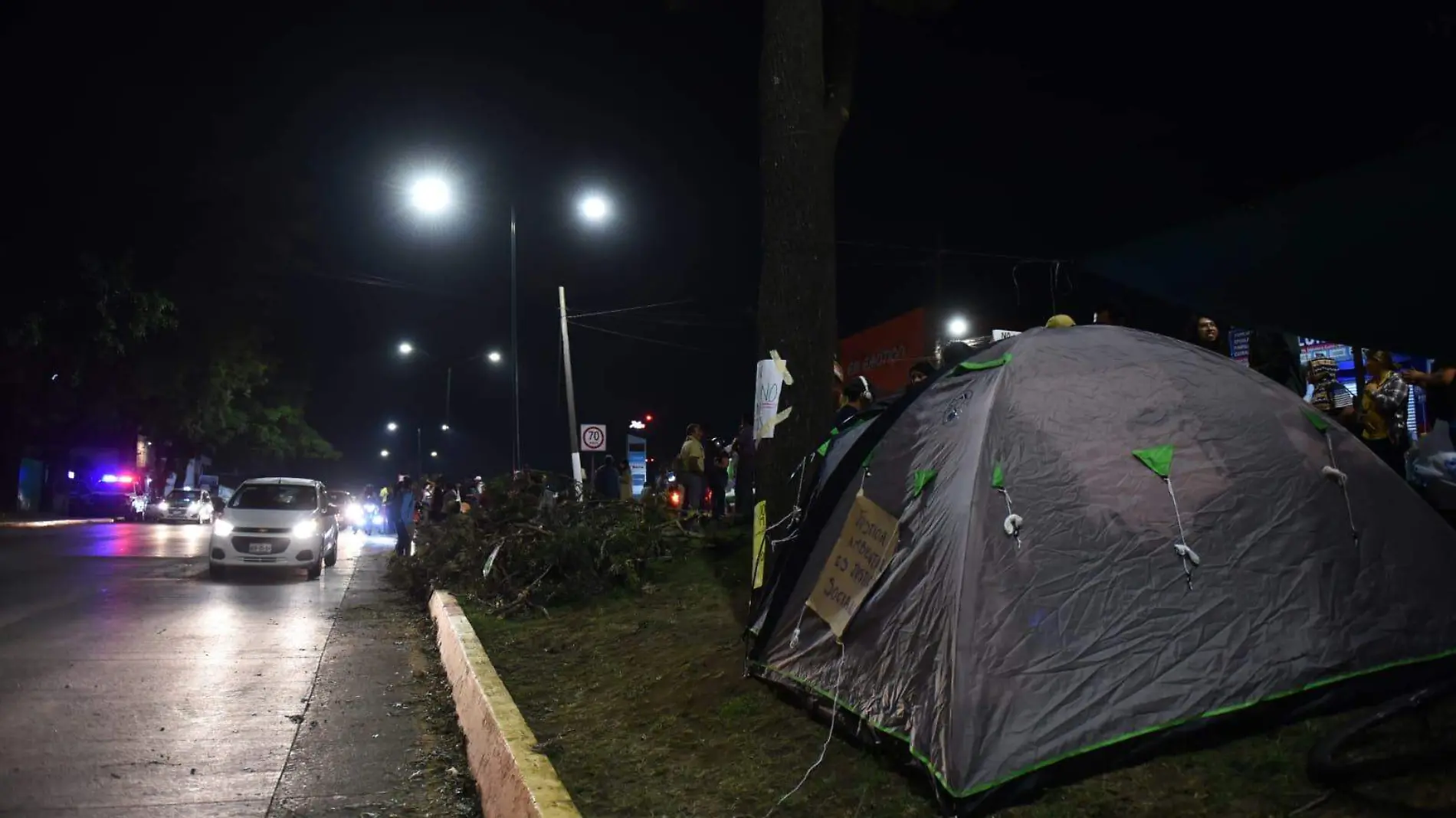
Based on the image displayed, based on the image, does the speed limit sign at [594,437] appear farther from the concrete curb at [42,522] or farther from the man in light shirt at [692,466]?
the concrete curb at [42,522]

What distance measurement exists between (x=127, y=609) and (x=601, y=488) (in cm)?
615

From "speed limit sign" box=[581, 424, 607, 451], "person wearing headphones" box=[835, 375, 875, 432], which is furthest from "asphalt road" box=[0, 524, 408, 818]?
"speed limit sign" box=[581, 424, 607, 451]

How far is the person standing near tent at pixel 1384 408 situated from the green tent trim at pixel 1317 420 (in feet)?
6.67

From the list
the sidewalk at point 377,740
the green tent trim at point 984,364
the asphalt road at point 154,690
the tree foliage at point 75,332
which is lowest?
the sidewalk at point 377,740

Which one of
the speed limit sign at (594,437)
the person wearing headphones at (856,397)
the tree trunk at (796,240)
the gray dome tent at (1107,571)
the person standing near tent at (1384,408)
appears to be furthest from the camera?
the speed limit sign at (594,437)

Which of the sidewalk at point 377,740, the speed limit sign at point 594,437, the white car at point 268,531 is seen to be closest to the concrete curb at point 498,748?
the sidewalk at point 377,740

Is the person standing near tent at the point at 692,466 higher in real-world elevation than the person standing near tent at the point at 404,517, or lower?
higher

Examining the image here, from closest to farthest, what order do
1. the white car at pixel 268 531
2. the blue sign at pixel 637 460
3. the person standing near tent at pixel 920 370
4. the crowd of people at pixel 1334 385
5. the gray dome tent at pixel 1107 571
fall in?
the gray dome tent at pixel 1107 571
the crowd of people at pixel 1334 385
the person standing near tent at pixel 920 370
the white car at pixel 268 531
the blue sign at pixel 637 460

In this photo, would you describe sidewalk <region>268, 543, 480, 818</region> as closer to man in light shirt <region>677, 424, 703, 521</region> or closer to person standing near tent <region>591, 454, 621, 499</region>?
person standing near tent <region>591, 454, 621, 499</region>

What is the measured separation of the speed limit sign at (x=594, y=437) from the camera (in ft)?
68.2

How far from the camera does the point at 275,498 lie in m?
17.7

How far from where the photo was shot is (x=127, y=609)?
12.3m

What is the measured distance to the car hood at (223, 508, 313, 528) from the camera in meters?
16.5

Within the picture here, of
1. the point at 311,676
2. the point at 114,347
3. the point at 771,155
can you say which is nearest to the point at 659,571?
the point at 311,676
